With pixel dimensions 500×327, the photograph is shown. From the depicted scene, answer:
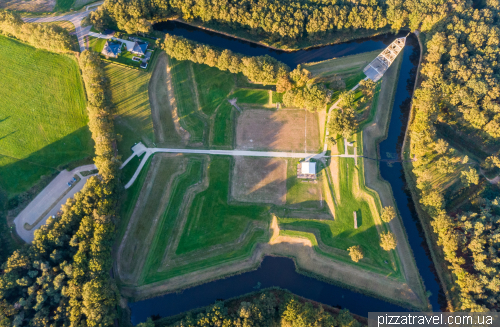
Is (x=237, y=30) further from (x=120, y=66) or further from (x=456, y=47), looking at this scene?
(x=456, y=47)

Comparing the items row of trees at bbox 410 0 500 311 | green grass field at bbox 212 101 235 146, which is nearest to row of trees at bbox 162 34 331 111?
green grass field at bbox 212 101 235 146

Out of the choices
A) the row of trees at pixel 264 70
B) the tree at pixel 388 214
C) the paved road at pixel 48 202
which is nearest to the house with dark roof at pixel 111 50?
the row of trees at pixel 264 70

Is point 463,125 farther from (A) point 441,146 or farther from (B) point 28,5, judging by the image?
(B) point 28,5

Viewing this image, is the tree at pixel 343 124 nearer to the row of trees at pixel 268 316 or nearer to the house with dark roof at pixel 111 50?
the row of trees at pixel 268 316

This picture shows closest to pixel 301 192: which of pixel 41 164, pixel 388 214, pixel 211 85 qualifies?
pixel 388 214

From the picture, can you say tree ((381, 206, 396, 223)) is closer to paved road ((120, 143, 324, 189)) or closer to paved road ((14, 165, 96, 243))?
paved road ((120, 143, 324, 189))

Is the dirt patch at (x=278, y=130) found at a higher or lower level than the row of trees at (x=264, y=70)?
lower

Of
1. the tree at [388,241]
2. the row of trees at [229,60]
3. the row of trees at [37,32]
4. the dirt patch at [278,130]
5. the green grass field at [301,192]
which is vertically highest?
the row of trees at [37,32]
